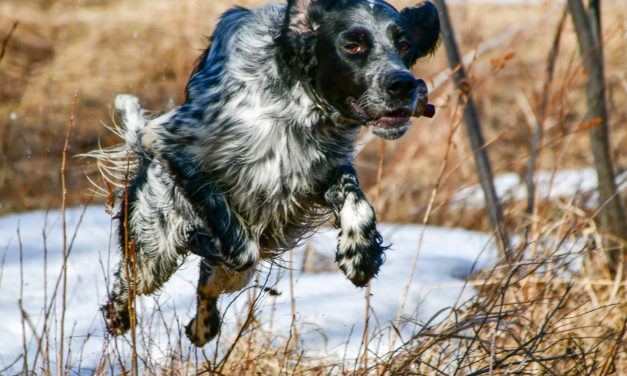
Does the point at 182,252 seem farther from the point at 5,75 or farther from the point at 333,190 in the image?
the point at 5,75

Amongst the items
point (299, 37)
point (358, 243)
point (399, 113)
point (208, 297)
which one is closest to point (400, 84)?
point (399, 113)

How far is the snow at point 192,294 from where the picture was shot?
3.16m

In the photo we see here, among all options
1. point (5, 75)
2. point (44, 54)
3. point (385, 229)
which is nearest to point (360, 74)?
point (385, 229)

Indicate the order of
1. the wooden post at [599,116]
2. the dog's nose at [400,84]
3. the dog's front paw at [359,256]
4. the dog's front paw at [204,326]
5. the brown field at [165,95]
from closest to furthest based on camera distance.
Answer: the dog's nose at [400,84], the dog's front paw at [359,256], the dog's front paw at [204,326], the wooden post at [599,116], the brown field at [165,95]

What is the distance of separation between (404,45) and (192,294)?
2.34 m

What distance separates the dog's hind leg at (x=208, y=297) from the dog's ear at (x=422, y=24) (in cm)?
119

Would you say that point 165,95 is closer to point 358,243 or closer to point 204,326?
point 204,326

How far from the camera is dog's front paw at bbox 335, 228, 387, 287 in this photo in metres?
2.35

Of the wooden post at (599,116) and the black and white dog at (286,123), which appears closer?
the black and white dog at (286,123)

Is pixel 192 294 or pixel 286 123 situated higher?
pixel 192 294

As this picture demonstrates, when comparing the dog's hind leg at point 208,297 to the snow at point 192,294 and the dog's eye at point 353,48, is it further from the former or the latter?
the dog's eye at point 353,48

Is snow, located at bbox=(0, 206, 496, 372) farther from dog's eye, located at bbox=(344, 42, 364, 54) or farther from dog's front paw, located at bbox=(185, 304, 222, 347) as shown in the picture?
dog's eye, located at bbox=(344, 42, 364, 54)

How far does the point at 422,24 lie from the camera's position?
2656mm

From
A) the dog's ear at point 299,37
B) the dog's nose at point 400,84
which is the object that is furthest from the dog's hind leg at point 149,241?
the dog's nose at point 400,84
